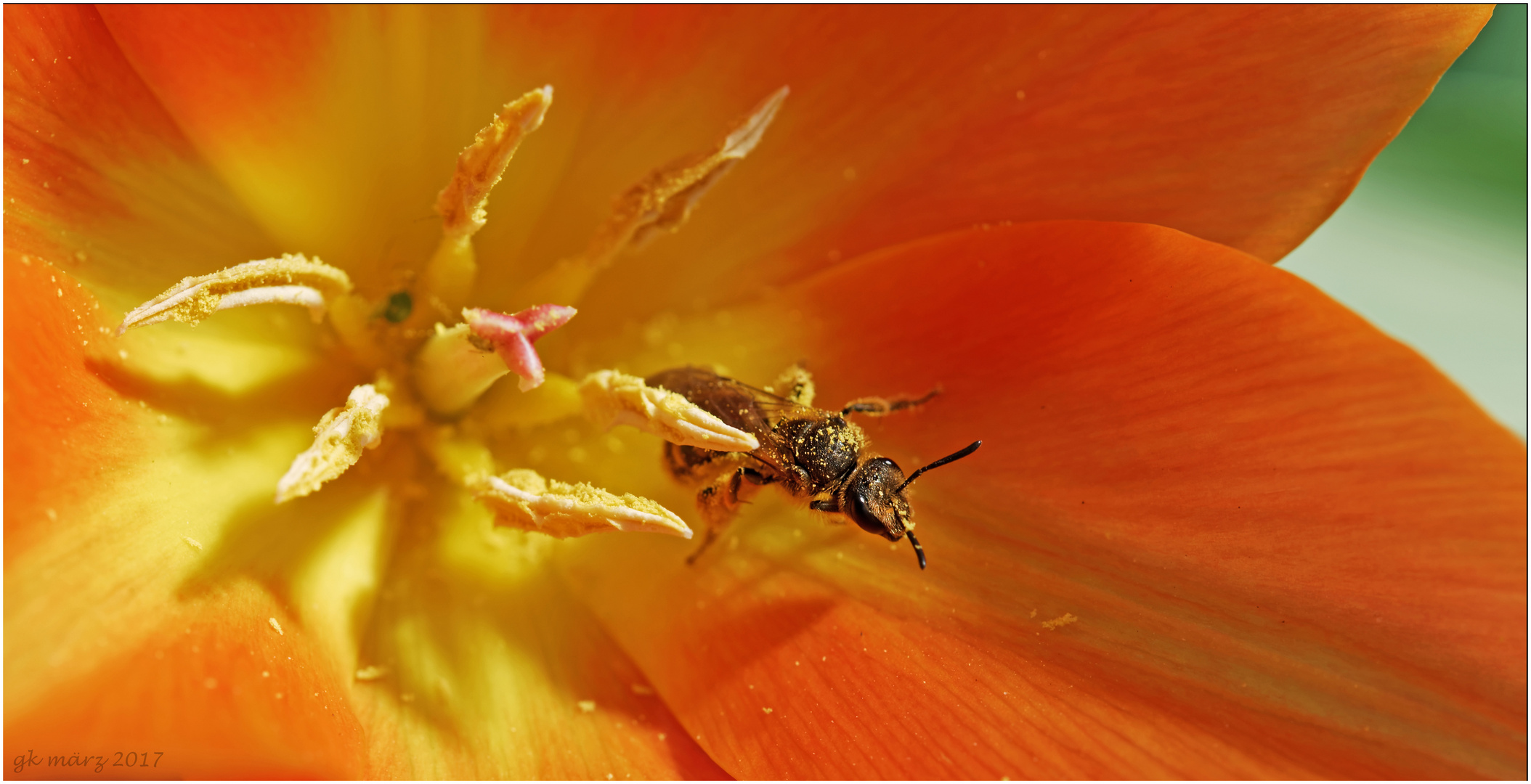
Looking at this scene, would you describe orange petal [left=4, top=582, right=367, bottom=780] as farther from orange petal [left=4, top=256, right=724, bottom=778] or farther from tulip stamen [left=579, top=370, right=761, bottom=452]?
tulip stamen [left=579, top=370, right=761, bottom=452]

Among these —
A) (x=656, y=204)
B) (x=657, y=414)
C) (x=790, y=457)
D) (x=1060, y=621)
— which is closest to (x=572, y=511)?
(x=657, y=414)

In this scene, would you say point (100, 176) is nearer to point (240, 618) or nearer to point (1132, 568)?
point (240, 618)

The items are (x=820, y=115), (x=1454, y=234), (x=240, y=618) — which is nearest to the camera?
(x=240, y=618)

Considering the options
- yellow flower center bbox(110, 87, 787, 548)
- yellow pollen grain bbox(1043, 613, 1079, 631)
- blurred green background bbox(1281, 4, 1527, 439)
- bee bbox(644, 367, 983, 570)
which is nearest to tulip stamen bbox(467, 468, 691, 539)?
yellow flower center bbox(110, 87, 787, 548)

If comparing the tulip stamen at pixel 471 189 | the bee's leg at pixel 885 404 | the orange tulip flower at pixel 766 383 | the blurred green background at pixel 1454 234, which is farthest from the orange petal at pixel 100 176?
the blurred green background at pixel 1454 234

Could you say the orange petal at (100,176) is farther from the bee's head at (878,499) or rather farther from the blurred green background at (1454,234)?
the blurred green background at (1454,234)

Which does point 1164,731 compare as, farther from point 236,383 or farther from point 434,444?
point 236,383

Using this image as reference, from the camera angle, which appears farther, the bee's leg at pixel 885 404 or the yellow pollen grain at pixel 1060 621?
the bee's leg at pixel 885 404
